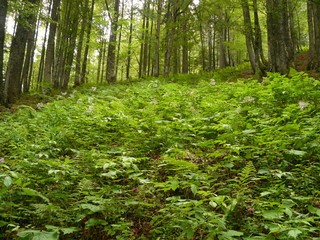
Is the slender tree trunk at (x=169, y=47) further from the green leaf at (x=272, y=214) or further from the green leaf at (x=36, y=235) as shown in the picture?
the green leaf at (x=36, y=235)

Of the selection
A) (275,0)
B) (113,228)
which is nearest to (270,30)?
(275,0)

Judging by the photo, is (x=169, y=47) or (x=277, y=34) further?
(x=169, y=47)

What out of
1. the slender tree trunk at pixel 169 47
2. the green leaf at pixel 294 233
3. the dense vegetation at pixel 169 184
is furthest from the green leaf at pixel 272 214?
the slender tree trunk at pixel 169 47

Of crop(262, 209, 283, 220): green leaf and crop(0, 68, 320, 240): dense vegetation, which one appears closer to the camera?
crop(262, 209, 283, 220): green leaf

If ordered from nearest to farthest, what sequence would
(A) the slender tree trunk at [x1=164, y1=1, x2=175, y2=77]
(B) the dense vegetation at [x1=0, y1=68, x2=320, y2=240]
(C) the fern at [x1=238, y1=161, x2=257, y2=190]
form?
1. (B) the dense vegetation at [x1=0, y1=68, x2=320, y2=240]
2. (C) the fern at [x1=238, y1=161, x2=257, y2=190]
3. (A) the slender tree trunk at [x1=164, y1=1, x2=175, y2=77]

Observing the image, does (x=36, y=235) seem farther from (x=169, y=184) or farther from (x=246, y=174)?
(x=246, y=174)

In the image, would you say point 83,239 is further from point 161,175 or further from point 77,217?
point 161,175

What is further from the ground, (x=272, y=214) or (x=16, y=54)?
(x=16, y=54)

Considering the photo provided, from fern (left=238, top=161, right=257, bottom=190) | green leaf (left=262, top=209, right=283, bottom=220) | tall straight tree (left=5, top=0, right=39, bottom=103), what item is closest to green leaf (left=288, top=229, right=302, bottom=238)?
green leaf (left=262, top=209, right=283, bottom=220)

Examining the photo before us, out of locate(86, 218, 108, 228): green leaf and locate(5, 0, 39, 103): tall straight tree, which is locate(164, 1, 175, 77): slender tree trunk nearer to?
locate(5, 0, 39, 103): tall straight tree

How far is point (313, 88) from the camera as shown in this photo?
4.93 metres

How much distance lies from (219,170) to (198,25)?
46.7 feet

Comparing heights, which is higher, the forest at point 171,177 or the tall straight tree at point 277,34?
the tall straight tree at point 277,34

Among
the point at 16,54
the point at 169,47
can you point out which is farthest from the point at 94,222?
the point at 169,47
